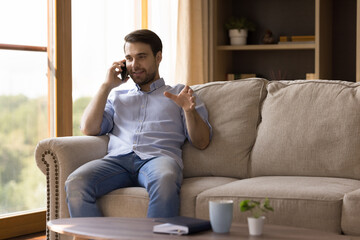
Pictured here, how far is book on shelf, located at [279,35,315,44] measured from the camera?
470cm

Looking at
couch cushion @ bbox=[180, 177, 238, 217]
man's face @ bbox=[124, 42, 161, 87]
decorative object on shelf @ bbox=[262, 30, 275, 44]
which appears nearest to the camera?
couch cushion @ bbox=[180, 177, 238, 217]

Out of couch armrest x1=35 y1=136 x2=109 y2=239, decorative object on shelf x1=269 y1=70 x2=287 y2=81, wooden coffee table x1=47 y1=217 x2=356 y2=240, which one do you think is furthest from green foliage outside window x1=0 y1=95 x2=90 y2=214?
decorative object on shelf x1=269 y1=70 x2=287 y2=81

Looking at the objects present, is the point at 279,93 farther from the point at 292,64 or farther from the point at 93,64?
the point at 292,64

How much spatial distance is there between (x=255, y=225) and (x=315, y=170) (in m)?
1.05

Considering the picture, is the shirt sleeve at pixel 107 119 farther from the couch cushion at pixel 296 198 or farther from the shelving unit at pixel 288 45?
the shelving unit at pixel 288 45

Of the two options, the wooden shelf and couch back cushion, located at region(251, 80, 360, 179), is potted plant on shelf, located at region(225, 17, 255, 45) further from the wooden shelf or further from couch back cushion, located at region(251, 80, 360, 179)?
couch back cushion, located at region(251, 80, 360, 179)

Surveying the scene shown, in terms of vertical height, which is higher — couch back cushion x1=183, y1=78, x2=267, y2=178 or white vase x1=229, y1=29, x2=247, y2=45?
white vase x1=229, y1=29, x2=247, y2=45

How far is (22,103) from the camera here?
12.1 feet

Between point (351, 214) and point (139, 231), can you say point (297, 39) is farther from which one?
point (139, 231)

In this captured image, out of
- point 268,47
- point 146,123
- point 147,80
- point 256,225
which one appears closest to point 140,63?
point 147,80

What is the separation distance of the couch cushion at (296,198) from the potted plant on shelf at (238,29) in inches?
96.6

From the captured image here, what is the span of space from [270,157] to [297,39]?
81.2 inches

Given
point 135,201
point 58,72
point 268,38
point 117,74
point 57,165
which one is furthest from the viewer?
point 268,38

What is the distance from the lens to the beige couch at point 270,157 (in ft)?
8.07
